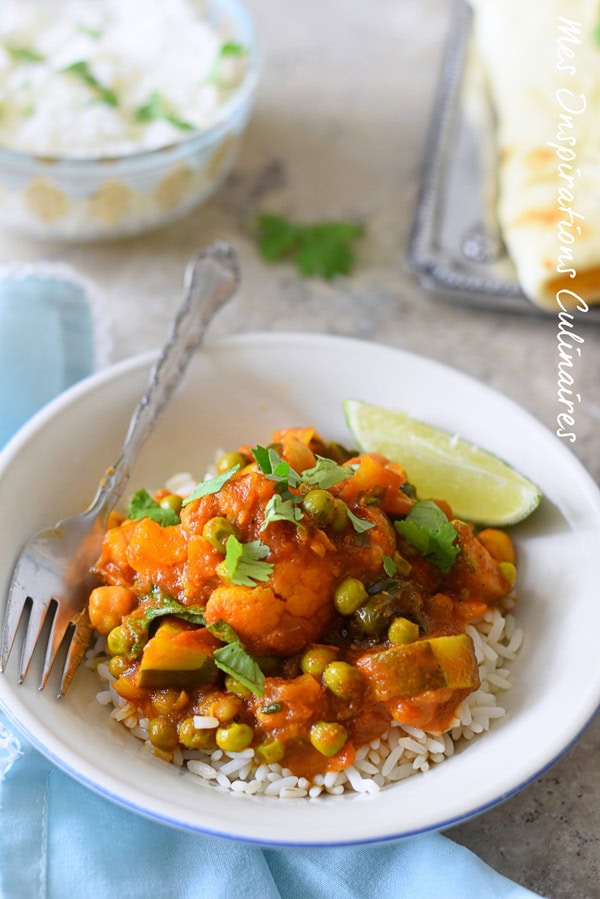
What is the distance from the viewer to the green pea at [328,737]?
3035 mm

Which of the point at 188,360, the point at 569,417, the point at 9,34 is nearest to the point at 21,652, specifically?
the point at 188,360

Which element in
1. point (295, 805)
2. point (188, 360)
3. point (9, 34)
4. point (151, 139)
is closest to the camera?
point (295, 805)

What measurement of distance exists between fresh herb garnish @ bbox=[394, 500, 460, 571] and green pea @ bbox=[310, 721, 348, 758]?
694mm

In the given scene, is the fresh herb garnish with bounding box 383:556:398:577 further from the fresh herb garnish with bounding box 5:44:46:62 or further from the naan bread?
the fresh herb garnish with bounding box 5:44:46:62

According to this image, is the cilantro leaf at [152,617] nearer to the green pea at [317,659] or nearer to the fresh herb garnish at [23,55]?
the green pea at [317,659]

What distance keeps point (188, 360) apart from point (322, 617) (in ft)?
4.63

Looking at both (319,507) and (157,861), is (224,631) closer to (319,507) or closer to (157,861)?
(319,507)

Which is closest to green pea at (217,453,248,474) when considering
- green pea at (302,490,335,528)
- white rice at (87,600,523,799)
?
green pea at (302,490,335,528)

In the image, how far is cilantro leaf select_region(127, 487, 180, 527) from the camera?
357 cm

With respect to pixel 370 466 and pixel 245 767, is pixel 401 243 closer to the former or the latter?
pixel 370 466

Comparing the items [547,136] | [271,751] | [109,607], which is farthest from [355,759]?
[547,136]

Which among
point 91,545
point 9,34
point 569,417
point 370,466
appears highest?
point 9,34

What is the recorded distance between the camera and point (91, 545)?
3611mm

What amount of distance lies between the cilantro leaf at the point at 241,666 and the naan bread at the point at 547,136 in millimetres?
2789
